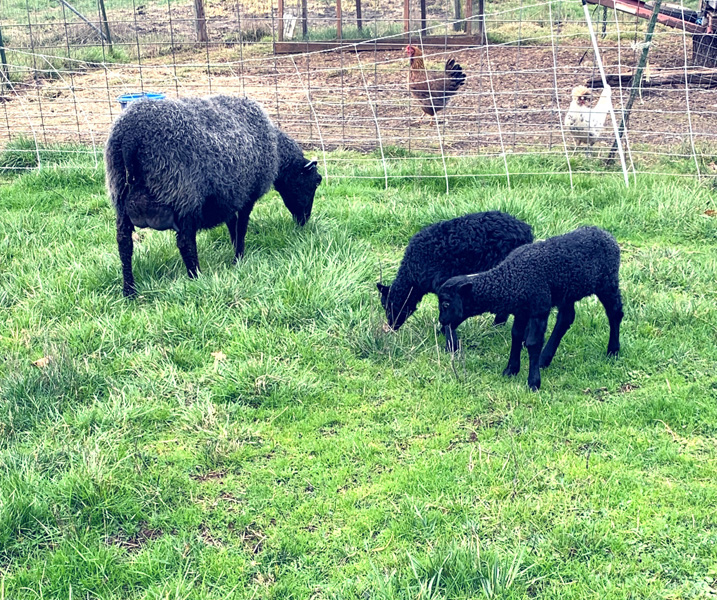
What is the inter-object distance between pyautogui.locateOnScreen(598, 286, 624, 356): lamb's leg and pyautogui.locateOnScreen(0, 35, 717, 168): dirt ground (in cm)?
358

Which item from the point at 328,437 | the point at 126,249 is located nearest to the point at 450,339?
the point at 328,437

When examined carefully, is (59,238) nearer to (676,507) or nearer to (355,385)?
(355,385)

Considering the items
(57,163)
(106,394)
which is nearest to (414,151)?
(57,163)

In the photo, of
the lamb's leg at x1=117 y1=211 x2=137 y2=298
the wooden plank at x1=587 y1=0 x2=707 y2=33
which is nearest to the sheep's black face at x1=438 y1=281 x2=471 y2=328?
the lamb's leg at x1=117 y1=211 x2=137 y2=298

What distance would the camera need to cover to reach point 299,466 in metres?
4.09

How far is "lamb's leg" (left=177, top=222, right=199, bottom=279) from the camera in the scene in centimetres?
585

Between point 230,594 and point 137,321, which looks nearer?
point 230,594

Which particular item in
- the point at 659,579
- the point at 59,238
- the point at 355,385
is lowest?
the point at 659,579

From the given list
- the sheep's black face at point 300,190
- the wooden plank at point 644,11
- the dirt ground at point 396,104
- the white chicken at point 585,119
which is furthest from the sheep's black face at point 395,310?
the wooden plank at point 644,11

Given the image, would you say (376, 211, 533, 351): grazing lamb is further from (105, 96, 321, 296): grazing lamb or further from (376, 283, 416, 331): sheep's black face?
(105, 96, 321, 296): grazing lamb

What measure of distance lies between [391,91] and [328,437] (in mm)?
9067

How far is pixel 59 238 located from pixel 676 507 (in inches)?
223

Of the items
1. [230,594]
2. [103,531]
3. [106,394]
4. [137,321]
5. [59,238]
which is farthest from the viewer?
[59,238]

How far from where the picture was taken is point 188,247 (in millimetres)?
5902
